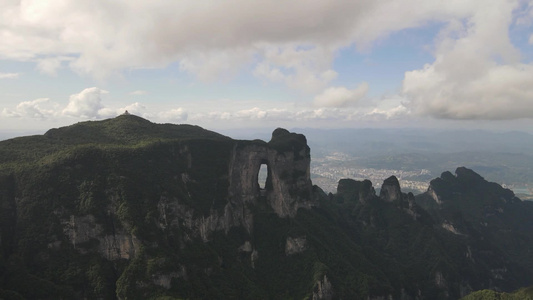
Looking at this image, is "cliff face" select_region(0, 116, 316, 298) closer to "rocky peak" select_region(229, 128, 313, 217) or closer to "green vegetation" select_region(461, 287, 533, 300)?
"rocky peak" select_region(229, 128, 313, 217)

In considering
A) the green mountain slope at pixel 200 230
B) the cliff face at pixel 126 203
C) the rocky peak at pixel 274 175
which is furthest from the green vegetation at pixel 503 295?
the rocky peak at pixel 274 175

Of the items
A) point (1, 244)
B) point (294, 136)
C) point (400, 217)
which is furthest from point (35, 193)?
point (400, 217)

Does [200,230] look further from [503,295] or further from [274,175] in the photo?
[503,295]

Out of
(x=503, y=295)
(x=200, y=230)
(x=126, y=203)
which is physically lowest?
(x=503, y=295)

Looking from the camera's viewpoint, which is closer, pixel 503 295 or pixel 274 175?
pixel 503 295

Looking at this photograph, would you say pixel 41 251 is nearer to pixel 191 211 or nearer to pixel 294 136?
pixel 191 211

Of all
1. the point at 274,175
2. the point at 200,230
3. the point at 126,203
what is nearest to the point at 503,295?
the point at 274,175

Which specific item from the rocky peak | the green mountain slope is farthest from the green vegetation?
the rocky peak

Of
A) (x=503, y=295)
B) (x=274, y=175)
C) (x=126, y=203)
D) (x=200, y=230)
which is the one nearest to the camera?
(x=126, y=203)

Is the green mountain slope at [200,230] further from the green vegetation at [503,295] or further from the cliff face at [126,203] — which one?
the green vegetation at [503,295]

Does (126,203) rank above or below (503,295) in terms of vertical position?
above

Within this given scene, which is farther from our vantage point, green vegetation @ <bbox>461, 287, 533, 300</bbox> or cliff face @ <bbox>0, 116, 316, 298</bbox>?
green vegetation @ <bbox>461, 287, 533, 300</bbox>
